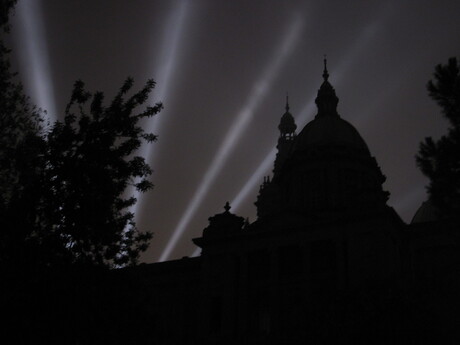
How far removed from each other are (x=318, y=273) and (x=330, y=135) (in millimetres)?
17166

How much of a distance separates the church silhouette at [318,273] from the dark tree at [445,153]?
11.9 m

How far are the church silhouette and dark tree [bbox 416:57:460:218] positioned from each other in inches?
469

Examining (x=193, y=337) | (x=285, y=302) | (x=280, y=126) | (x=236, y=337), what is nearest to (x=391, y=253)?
(x=285, y=302)

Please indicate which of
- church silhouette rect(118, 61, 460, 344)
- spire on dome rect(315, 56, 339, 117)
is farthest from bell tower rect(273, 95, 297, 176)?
church silhouette rect(118, 61, 460, 344)

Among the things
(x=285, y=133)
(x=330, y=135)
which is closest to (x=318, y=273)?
(x=330, y=135)

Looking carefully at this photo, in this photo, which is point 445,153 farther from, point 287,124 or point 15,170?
point 287,124

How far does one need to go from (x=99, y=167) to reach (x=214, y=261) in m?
26.3

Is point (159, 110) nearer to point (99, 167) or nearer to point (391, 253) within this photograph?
point (99, 167)

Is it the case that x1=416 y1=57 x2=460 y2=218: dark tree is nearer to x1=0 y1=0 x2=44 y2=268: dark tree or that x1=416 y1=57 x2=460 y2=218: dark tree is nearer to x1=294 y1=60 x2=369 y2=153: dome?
x1=0 y1=0 x2=44 y2=268: dark tree

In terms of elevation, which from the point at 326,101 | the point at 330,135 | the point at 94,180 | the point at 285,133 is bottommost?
the point at 94,180

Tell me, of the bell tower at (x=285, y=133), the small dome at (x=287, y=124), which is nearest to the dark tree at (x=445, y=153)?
the bell tower at (x=285, y=133)

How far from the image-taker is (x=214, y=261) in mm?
44656

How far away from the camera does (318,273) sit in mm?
41938

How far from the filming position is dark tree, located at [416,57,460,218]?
60.9ft
